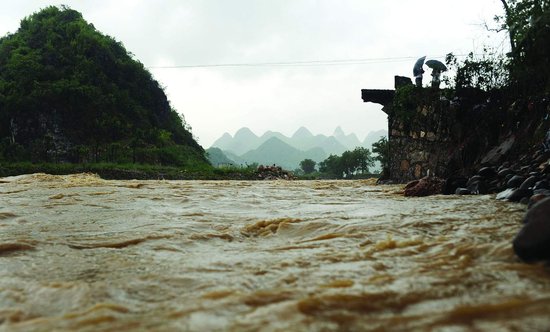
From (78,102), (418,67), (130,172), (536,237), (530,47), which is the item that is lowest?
(536,237)

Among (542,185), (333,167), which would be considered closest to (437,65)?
(542,185)

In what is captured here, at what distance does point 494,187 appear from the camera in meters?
5.28

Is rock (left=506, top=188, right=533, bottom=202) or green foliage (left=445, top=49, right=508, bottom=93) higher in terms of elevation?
green foliage (left=445, top=49, right=508, bottom=93)

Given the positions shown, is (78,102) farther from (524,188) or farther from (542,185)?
(542,185)

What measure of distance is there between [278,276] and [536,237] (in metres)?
1.19

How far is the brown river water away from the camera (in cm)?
140

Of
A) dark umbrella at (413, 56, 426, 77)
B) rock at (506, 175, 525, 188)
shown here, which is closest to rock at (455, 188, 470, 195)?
rock at (506, 175, 525, 188)

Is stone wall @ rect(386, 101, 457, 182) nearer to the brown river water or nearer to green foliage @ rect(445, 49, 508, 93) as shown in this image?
green foliage @ rect(445, 49, 508, 93)

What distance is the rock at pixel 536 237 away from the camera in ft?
5.78

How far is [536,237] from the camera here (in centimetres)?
181

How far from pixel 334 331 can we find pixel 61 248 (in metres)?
2.12

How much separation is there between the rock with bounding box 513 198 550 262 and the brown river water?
75mm

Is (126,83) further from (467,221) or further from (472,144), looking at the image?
(467,221)

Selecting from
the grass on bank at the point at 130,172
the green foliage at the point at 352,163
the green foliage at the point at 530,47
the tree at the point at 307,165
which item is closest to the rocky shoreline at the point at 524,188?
the green foliage at the point at 530,47
